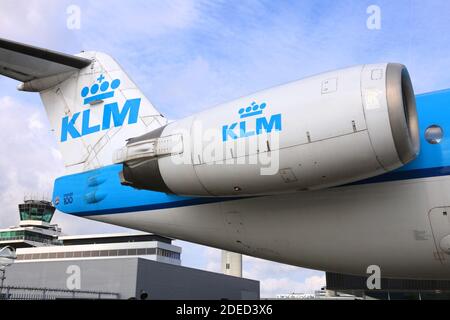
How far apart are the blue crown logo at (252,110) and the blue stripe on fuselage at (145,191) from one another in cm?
132

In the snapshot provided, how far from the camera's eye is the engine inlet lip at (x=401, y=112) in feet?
12.9

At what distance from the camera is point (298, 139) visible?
13.5 feet

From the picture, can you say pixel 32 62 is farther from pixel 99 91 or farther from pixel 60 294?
pixel 60 294

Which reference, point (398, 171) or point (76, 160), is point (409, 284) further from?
point (76, 160)

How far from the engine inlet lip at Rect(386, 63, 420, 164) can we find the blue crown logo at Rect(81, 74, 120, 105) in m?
4.54

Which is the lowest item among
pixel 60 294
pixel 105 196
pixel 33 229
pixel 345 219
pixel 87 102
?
pixel 60 294

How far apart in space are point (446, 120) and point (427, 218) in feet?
3.66

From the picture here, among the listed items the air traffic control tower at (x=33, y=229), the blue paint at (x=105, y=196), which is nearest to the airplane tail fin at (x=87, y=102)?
the blue paint at (x=105, y=196)

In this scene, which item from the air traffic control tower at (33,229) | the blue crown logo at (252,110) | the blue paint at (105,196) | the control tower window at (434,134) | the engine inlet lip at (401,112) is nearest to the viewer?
the engine inlet lip at (401,112)

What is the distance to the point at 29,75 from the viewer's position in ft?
23.2

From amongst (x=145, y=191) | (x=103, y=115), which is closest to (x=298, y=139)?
(x=145, y=191)

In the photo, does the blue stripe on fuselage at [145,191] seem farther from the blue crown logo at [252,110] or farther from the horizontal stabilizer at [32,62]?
the horizontal stabilizer at [32,62]

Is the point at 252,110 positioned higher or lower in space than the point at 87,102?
lower

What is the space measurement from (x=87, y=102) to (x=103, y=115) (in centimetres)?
42
